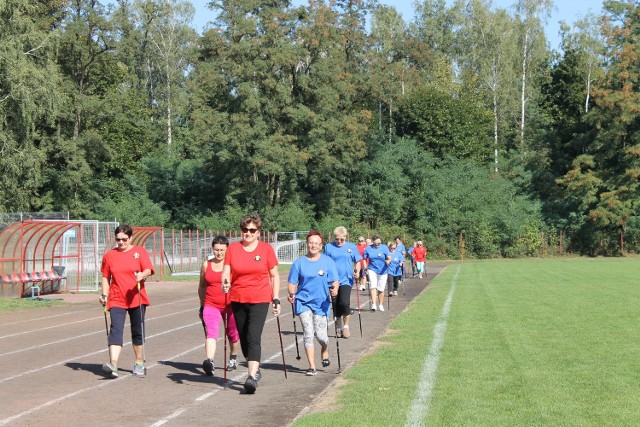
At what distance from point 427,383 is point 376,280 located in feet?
38.1

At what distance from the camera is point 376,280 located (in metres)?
22.5

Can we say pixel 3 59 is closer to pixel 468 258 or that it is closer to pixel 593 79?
pixel 468 258

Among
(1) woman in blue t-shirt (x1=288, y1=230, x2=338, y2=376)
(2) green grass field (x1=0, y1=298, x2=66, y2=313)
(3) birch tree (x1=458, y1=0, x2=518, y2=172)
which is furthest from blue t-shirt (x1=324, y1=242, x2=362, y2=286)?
(3) birch tree (x1=458, y1=0, x2=518, y2=172)

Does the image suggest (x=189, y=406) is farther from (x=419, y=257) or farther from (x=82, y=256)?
(x=419, y=257)

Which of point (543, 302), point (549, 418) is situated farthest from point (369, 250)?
point (549, 418)

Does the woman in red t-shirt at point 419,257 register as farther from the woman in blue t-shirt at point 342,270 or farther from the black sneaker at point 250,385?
the black sneaker at point 250,385

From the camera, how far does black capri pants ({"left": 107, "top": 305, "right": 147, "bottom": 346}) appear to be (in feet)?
40.0

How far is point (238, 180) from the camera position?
63.0 m

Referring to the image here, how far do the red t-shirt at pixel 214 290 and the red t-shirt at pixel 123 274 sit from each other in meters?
0.74

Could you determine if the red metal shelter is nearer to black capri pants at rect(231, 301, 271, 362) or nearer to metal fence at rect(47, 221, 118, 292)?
metal fence at rect(47, 221, 118, 292)

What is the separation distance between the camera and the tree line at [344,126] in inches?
2356

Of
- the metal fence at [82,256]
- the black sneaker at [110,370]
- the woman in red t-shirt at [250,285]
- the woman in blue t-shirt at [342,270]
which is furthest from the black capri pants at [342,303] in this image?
the metal fence at [82,256]

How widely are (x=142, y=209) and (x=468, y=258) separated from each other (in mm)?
22808

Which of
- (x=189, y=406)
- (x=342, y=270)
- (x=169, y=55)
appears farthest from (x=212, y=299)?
(x=169, y=55)
